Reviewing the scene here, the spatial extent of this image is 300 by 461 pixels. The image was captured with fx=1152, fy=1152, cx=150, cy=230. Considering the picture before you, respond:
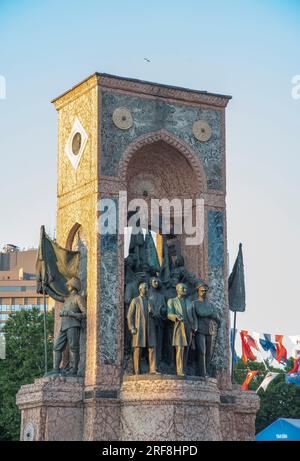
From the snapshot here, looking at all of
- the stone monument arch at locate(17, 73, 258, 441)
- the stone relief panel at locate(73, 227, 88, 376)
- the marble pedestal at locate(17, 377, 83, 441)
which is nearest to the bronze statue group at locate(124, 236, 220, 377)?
the stone monument arch at locate(17, 73, 258, 441)

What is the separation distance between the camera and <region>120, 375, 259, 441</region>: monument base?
88.2ft

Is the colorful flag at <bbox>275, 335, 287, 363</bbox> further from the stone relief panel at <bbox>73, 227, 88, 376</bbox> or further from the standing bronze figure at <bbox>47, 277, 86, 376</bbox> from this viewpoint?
the standing bronze figure at <bbox>47, 277, 86, 376</bbox>

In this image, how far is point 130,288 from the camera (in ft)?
94.6

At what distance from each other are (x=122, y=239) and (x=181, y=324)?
2709mm

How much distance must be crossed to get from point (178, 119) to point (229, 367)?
6639 mm

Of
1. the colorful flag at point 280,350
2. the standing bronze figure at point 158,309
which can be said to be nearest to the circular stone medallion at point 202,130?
the standing bronze figure at point 158,309

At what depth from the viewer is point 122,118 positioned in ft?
97.0

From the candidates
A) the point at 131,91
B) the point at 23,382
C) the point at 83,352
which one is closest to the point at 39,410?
the point at 83,352

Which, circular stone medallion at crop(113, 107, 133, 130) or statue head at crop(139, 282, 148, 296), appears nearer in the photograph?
statue head at crop(139, 282, 148, 296)

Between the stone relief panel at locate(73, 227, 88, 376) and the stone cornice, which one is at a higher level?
the stone cornice

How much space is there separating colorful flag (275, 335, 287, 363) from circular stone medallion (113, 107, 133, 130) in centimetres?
1913

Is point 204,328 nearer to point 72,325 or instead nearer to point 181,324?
point 181,324

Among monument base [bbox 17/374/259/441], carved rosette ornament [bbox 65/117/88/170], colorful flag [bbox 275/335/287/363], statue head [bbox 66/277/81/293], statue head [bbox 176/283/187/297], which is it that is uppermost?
carved rosette ornament [bbox 65/117/88/170]
